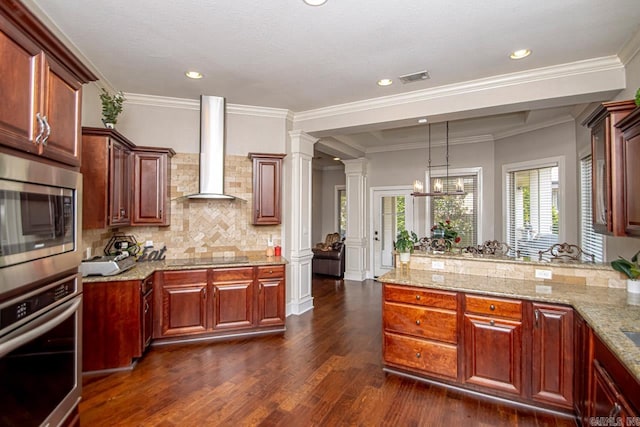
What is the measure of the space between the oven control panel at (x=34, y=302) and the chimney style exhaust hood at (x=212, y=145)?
Result: 7.78ft

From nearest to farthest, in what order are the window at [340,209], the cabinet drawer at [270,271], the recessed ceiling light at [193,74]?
the recessed ceiling light at [193,74]
the cabinet drawer at [270,271]
the window at [340,209]

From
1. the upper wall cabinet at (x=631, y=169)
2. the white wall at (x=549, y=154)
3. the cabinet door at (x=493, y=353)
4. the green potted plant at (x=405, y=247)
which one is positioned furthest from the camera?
the white wall at (x=549, y=154)

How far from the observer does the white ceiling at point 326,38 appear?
2.25 metres

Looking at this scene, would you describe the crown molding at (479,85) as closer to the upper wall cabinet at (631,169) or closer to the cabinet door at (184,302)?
the upper wall cabinet at (631,169)

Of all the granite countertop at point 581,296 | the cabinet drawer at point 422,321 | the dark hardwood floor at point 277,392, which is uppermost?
the granite countertop at point 581,296

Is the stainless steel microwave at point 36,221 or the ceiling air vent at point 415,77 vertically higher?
the ceiling air vent at point 415,77

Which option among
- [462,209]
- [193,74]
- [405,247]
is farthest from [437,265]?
[462,209]

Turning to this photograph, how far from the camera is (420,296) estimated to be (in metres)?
2.74

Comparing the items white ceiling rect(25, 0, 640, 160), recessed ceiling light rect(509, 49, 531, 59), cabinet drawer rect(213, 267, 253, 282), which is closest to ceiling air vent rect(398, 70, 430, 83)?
white ceiling rect(25, 0, 640, 160)

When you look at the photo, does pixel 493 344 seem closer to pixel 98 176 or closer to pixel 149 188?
pixel 98 176

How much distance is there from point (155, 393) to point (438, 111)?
3972mm

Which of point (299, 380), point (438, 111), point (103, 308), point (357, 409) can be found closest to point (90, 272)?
point (103, 308)

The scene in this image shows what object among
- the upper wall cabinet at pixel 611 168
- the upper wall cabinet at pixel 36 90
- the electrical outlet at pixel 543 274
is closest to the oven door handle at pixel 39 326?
the upper wall cabinet at pixel 36 90

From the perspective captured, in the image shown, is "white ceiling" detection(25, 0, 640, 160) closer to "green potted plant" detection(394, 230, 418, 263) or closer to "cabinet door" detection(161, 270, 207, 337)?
"green potted plant" detection(394, 230, 418, 263)
